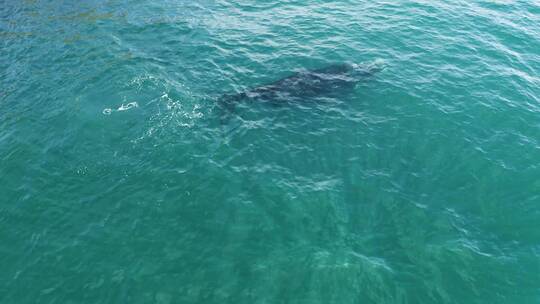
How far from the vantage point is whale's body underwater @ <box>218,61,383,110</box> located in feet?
121

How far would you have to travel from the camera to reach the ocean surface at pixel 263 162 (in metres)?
23.6

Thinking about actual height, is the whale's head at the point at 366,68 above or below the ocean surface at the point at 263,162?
above

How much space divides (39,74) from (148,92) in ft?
38.2

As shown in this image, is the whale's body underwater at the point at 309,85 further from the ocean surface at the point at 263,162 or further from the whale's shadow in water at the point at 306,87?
the ocean surface at the point at 263,162

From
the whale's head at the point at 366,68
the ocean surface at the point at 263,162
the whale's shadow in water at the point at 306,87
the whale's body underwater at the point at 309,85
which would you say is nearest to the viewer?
the ocean surface at the point at 263,162

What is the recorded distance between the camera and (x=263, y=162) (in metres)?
31.1

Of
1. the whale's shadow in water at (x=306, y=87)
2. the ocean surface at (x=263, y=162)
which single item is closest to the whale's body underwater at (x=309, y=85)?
the whale's shadow in water at (x=306, y=87)

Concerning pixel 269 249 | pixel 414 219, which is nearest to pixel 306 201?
pixel 269 249

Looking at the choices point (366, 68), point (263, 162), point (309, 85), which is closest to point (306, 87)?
point (309, 85)

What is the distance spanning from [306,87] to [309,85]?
49 centimetres

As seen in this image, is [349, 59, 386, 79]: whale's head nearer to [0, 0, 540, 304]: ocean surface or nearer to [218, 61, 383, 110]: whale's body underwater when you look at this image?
[218, 61, 383, 110]: whale's body underwater

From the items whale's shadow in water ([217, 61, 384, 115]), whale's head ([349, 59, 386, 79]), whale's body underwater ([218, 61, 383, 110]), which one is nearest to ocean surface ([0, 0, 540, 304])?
whale's head ([349, 59, 386, 79])

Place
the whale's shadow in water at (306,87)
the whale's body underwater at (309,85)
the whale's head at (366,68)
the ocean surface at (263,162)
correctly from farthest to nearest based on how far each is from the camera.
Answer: the whale's head at (366,68) < the whale's body underwater at (309,85) < the whale's shadow in water at (306,87) < the ocean surface at (263,162)

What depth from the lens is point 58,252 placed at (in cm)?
2461
